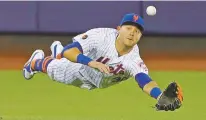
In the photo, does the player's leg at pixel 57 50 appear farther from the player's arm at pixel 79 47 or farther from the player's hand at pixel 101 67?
the player's hand at pixel 101 67

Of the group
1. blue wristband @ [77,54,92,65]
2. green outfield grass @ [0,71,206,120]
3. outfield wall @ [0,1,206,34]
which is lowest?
green outfield grass @ [0,71,206,120]

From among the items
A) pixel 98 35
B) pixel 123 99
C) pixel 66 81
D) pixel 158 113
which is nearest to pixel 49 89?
pixel 123 99

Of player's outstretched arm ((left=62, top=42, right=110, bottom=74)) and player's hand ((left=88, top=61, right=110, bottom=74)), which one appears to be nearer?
player's hand ((left=88, top=61, right=110, bottom=74))

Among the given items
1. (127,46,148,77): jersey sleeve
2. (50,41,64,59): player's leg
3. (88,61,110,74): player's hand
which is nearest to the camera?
(88,61,110,74): player's hand

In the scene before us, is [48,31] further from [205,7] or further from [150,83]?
[150,83]

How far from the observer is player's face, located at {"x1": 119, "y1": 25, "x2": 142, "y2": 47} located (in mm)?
4387

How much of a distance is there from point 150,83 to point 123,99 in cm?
312

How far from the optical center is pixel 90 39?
4.73 metres

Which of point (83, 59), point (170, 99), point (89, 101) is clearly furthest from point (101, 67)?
point (89, 101)

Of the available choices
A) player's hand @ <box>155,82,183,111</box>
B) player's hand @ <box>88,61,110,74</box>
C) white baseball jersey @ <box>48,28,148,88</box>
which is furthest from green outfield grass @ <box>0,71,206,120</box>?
player's hand @ <box>155,82,183,111</box>

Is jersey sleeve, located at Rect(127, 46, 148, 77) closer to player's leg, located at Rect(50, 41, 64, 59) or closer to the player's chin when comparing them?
the player's chin

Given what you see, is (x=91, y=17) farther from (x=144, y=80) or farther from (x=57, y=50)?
(x=144, y=80)

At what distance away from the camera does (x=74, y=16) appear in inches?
412

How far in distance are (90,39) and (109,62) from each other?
0.24 m
